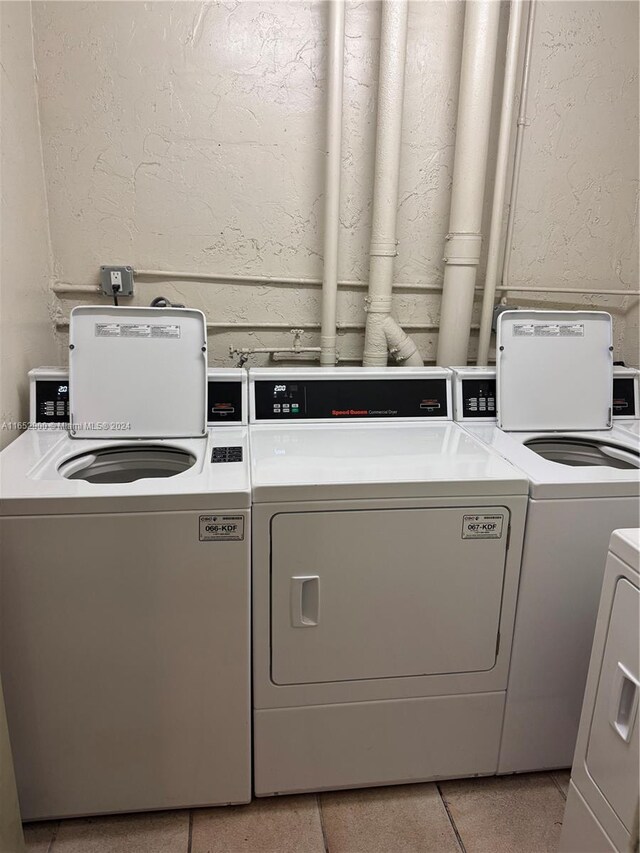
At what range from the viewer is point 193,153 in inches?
84.8

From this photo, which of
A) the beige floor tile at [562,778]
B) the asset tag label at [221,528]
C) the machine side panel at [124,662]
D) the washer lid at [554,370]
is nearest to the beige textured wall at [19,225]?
the machine side panel at [124,662]

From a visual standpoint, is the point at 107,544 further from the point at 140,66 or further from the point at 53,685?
the point at 140,66

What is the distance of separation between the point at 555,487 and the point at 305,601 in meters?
0.73

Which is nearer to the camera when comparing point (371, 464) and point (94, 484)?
point (94, 484)

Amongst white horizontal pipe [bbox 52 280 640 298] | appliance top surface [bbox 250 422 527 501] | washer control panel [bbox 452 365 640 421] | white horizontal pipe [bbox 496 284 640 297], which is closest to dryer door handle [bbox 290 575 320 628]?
appliance top surface [bbox 250 422 527 501]

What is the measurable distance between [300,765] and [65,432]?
1224mm

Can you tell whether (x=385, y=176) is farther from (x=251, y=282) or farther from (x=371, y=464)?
(x=371, y=464)

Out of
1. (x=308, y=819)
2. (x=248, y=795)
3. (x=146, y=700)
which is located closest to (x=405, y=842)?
(x=308, y=819)

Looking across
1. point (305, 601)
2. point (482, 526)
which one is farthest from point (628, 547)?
point (305, 601)

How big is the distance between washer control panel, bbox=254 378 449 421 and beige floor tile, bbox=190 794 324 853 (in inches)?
45.9

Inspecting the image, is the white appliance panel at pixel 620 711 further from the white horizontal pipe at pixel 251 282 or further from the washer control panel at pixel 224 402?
the white horizontal pipe at pixel 251 282

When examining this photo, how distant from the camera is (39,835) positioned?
62.9 inches

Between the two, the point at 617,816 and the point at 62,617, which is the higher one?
the point at 62,617

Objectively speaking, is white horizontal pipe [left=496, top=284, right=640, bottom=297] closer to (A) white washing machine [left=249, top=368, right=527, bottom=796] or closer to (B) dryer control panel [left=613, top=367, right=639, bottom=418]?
(B) dryer control panel [left=613, top=367, right=639, bottom=418]
